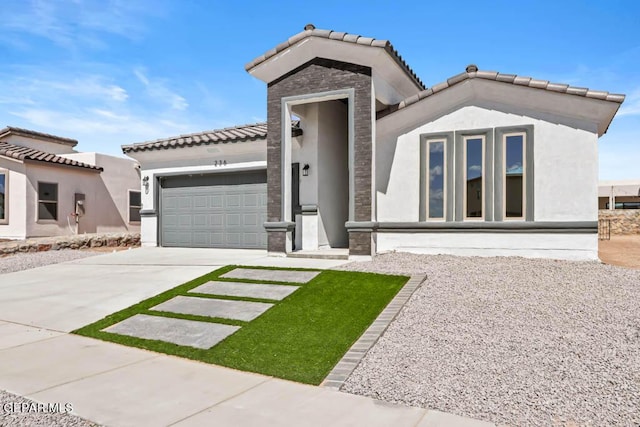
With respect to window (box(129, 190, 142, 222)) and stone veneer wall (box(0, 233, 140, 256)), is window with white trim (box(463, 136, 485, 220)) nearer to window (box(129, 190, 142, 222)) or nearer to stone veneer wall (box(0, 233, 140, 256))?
stone veneer wall (box(0, 233, 140, 256))

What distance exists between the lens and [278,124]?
517 inches

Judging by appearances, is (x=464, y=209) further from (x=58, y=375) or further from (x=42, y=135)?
(x=42, y=135)

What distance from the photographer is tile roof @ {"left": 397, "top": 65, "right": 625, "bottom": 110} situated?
10.2 meters

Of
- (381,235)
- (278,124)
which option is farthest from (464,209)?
(278,124)

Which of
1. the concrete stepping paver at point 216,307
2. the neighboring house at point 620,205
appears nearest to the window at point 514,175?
the concrete stepping paver at point 216,307

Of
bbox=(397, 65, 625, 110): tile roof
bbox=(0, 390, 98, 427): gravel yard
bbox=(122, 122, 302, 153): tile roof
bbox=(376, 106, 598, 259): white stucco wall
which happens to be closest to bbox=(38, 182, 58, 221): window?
bbox=(122, 122, 302, 153): tile roof

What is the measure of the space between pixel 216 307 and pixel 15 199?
1538 centimetres

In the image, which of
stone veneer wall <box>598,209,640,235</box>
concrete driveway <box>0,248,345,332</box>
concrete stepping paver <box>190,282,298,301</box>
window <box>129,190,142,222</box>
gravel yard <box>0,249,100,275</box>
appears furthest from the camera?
stone veneer wall <box>598,209,640,235</box>

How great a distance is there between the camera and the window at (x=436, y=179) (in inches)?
467

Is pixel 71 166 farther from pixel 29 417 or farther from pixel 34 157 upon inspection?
→ pixel 29 417

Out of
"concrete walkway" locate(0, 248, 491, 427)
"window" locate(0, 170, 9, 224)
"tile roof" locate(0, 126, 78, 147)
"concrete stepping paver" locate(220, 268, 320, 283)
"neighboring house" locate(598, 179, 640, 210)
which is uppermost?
"tile roof" locate(0, 126, 78, 147)

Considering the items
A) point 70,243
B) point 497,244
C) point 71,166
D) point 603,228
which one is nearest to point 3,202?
point 71,166

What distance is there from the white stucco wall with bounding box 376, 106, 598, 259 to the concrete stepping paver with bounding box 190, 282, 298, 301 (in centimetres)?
478

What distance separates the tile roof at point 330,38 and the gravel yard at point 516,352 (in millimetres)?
6278
